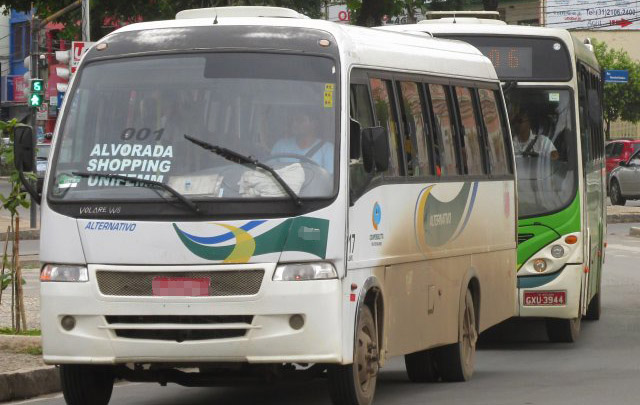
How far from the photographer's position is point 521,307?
1513cm

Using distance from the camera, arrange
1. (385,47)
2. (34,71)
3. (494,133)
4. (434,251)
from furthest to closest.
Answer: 1. (34,71)
2. (494,133)
3. (434,251)
4. (385,47)

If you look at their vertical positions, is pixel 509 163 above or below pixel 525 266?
above

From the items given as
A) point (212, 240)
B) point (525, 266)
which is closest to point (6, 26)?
point (525, 266)

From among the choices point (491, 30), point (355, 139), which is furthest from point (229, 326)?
point (491, 30)

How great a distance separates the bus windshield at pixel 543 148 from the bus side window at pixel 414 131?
3.69m

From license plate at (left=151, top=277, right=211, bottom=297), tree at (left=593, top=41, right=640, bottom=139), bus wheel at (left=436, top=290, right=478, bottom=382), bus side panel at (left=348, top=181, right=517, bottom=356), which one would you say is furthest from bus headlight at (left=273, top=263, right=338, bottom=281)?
tree at (left=593, top=41, right=640, bottom=139)

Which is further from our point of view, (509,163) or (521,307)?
(521,307)

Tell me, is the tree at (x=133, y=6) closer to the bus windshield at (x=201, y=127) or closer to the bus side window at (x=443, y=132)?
the bus side window at (x=443, y=132)

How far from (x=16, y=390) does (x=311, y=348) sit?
290 cm

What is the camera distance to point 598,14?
86438 mm

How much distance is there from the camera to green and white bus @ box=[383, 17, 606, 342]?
1511cm

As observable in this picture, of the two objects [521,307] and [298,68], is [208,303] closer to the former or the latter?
[298,68]

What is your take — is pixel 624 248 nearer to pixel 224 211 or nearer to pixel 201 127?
pixel 201 127

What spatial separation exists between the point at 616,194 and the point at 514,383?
1316 inches
